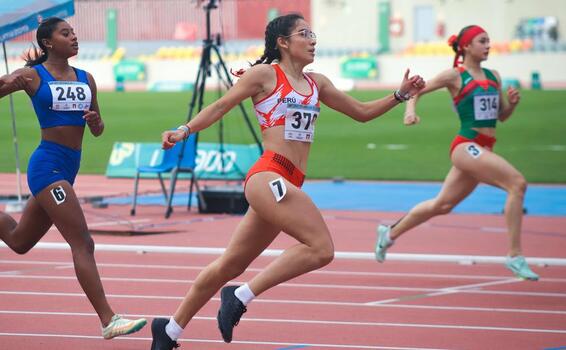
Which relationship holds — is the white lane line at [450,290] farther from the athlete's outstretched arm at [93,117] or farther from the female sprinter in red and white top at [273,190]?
the athlete's outstretched arm at [93,117]

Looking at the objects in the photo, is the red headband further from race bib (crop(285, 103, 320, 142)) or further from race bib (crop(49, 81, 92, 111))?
race bib (crop(49, 81, 92, 111))

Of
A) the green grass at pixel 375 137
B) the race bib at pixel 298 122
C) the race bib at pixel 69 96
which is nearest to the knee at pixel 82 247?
the race bib at pixel 69 96

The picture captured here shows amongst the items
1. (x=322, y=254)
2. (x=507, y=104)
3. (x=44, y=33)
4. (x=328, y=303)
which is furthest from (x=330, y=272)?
(x=322, y=254)

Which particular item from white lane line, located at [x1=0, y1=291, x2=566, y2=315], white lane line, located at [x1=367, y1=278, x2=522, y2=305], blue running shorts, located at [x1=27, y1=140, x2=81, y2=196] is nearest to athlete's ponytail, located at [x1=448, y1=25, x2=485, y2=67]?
white lane line, located at [x1=367, y1=278, x2=522, y2=305]

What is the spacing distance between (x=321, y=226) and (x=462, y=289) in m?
3.46

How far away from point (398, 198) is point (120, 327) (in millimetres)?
10019

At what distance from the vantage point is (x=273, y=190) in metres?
6.70

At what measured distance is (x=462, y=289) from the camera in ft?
32.4

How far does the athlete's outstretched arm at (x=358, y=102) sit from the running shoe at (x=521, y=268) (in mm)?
2964

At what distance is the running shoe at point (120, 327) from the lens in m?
7.37

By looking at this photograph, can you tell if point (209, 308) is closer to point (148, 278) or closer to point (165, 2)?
point (148, 278)

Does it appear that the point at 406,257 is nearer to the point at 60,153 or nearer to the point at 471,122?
the point at 471,122

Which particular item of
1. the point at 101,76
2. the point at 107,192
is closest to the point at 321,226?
the point at 107,192

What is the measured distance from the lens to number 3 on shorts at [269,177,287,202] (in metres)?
6.68
